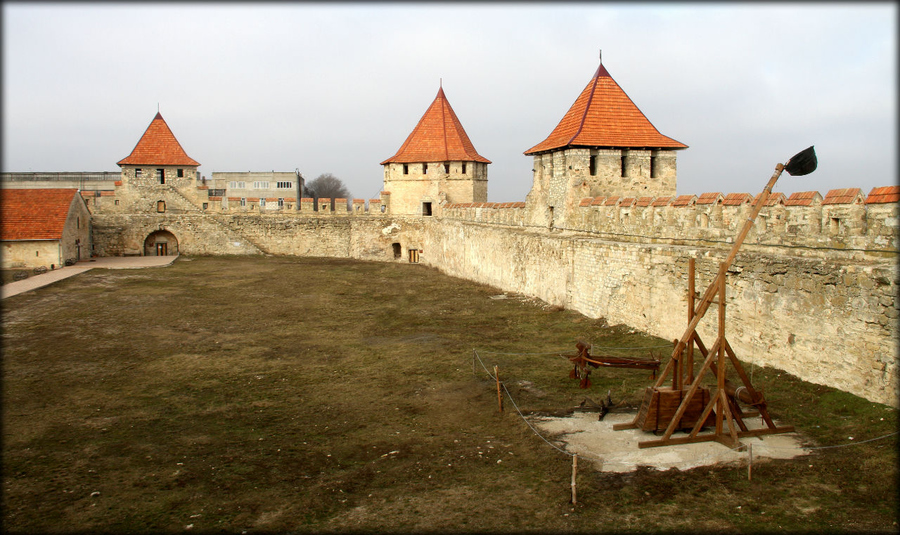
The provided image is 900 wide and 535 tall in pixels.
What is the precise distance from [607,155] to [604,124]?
2.87ft

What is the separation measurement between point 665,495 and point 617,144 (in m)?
10.1

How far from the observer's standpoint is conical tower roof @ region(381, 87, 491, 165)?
25719 mm

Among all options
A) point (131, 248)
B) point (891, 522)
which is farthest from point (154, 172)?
point (891, 522)

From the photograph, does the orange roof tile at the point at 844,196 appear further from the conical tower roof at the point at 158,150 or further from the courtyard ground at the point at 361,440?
the conical tower roof at the point at 158,150

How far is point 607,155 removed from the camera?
1395 cm

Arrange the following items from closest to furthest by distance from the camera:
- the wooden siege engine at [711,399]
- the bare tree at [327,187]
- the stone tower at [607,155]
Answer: the wooden siege engine at [711,399] < the stone tower at [607,155] < the bare tree at [327,187]

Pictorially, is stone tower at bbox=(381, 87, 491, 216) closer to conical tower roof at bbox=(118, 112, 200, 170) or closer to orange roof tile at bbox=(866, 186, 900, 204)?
conical tower roof at bbox=(118, 112, 200, 170)

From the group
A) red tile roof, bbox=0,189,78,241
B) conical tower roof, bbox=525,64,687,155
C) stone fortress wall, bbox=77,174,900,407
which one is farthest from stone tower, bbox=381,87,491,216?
red tile roof, bbox=0,189,78,241

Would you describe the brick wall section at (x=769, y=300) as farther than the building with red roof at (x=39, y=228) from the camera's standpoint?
No

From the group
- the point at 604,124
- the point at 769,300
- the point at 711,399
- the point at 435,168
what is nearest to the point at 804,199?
the point at 769,300

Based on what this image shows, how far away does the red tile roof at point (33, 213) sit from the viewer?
2075 centimetres

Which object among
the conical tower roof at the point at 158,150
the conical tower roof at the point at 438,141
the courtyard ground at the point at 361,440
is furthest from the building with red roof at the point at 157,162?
the courtyard ground at the point at 361,440

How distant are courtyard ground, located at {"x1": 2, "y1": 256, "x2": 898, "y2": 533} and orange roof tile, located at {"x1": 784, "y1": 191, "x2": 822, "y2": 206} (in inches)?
86.8

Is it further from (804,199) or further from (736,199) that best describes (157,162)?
(804,199)
